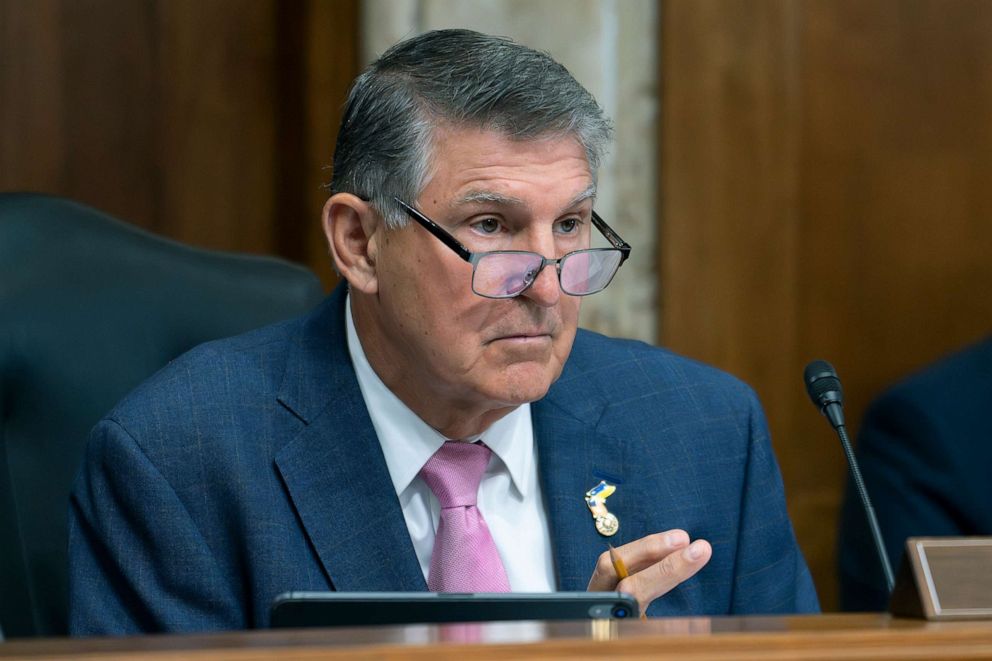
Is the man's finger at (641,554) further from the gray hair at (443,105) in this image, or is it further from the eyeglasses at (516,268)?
the gray hair at (443,105)

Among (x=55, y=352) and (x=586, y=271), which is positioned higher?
(x=586, y=271)

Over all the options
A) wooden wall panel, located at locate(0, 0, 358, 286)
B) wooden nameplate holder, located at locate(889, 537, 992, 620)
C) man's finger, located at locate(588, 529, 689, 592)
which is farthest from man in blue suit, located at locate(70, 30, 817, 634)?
wooden wall panel, located at locate(0, 0, 358, 286)

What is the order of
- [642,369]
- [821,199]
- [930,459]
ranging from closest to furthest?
[642,369] < [930,459] < [821,199]

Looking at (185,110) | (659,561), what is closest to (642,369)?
(659,561)

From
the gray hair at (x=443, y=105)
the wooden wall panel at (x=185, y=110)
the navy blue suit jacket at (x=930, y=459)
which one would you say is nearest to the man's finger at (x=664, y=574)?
the gray hair at (x=443, y=105)

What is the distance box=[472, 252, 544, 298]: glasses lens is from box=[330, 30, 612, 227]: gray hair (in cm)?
14

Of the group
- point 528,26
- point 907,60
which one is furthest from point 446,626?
point 907,60

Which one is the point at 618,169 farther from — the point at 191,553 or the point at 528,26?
the point at 191,553

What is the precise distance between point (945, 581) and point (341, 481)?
0.89 m

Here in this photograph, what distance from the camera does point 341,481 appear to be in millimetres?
1794

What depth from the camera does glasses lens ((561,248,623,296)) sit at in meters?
1.73

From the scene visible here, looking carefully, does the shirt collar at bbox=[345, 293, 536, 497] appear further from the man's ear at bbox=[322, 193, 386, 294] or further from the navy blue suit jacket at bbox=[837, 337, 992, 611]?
the navy blue suit jacket at bbox=[837, 337, 992, 611]

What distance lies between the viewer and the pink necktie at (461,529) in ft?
5.74

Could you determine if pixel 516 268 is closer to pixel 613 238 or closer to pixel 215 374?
pixel 613 238
